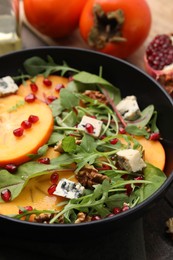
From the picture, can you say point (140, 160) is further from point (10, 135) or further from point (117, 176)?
point (10, 135)

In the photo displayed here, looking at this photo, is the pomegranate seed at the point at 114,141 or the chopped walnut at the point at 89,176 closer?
the chopped walnut at the point at 89,176

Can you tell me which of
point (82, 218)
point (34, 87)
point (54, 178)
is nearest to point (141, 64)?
point (34, 87)

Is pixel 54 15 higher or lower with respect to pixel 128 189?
higher

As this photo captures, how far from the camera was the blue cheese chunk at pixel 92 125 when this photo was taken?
2.60 m

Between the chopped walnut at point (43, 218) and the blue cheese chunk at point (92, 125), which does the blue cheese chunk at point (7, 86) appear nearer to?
the blue cheese chunk at point (92, 125)

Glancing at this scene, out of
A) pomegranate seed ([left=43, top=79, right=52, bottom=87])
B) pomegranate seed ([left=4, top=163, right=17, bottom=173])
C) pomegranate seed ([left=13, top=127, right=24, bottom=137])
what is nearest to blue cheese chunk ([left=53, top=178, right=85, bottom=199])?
pomegranate seed ([left=4, top=163, right=17, bottom=173])

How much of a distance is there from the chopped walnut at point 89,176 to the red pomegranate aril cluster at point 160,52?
3.70ft

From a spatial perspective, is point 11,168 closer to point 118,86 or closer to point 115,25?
point 118,86

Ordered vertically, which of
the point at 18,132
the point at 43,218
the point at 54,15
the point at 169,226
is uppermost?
the point at 54,15

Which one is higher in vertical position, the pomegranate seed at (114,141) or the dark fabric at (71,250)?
the pomegranate seed at (114,141)

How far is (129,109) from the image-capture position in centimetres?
279

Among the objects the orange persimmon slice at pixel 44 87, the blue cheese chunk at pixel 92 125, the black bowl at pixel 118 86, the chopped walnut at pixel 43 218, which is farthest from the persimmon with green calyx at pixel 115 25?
the chopped walnut at pixel 43 218

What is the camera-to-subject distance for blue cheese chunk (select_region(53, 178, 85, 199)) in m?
2.33

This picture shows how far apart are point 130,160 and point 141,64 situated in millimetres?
1327
